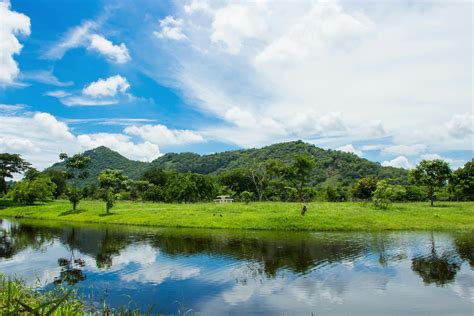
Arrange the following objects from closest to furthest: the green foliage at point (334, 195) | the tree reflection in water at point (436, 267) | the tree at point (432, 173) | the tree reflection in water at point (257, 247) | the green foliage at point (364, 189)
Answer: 1. the tree reflection in water at point (436, 267)
2. the tree reflection in water at point (257, 247)
3. the tree at point (432, 173)
4. the green foliage at point (364, 189)
5. the green foliage at point (334, 195)

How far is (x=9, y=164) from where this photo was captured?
4717 inches

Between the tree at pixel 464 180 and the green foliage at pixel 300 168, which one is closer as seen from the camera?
the tree at pixel 464 180

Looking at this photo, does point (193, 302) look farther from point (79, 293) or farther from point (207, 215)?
point (207, 215)

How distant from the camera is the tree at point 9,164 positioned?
118 metres

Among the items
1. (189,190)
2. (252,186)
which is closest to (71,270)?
(189,190)

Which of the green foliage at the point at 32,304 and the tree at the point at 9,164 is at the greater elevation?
the tree at the point at 9,164

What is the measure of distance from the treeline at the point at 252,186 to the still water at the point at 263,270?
24.5 metres

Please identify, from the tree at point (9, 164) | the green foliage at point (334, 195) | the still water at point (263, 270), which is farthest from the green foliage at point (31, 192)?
the green foliage at point (334, 195)

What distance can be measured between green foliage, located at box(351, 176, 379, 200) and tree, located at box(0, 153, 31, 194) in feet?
341

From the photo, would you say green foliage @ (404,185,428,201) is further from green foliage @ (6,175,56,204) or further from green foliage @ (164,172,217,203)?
green foliage @ (6,175,56,204)

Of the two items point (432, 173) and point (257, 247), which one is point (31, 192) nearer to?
point (257, 247)

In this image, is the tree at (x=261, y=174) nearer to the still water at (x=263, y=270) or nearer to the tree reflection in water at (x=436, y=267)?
the still water at (x=263, y=270)

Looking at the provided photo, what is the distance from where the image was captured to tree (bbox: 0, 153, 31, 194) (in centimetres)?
11800

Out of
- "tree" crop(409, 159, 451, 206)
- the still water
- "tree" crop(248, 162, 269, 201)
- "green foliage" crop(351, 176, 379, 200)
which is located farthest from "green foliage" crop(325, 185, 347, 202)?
the still water
